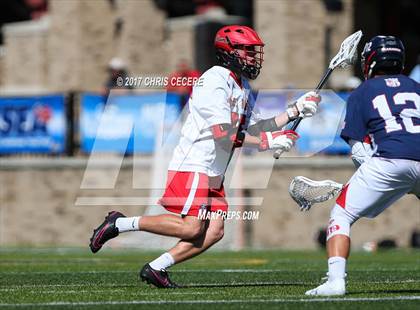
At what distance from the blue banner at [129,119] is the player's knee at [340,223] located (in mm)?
11052

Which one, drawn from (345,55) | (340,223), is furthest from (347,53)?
(340,223)

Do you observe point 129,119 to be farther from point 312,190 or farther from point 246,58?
point 312,190

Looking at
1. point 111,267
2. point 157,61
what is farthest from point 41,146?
point 111,267

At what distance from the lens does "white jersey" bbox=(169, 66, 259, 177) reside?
912 centimetres

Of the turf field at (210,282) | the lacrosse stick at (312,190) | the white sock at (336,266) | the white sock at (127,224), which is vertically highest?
the lacrosse stick at (312,190)

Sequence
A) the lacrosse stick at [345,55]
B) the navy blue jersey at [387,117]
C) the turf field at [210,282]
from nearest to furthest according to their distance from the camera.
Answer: the turf field at [210,282] < the navy blue jersey at [387,117] < the lacrosse stick at [345,55]

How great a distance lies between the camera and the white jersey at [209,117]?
359 inches

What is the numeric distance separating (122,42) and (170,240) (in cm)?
804

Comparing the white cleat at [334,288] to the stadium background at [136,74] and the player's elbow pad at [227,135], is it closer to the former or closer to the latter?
the player's elbow pad at [227,135]

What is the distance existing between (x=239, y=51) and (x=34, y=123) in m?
11.6

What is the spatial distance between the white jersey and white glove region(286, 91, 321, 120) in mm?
405

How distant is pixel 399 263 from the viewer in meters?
13.3

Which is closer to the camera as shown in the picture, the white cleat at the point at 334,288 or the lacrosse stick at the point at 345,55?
the white cleat at the point at 334,288

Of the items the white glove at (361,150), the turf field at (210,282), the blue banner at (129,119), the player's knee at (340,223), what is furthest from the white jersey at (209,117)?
the blue banner at (129,119)
